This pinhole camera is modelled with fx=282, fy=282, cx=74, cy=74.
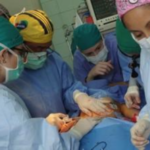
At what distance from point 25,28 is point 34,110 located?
1.41 feet

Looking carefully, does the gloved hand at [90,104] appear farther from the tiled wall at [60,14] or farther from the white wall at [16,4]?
the tiled wall at [60,14]

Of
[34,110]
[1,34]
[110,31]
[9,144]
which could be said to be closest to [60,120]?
[34,110]

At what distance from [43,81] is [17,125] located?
1.79ft

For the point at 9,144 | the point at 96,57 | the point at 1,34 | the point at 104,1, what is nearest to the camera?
the point at 9,144

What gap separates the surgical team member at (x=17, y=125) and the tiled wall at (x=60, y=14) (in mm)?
2571

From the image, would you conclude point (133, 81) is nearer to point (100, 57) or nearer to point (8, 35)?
point (100, 57)

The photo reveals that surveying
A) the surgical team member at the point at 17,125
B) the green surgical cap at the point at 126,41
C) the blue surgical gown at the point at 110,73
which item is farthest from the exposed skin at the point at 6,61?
the blue surgical gown at the point at 110,73

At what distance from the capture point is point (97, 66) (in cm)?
193

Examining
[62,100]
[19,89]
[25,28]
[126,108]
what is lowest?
[126,108]

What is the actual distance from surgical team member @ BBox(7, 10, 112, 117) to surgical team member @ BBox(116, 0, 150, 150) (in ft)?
0.92

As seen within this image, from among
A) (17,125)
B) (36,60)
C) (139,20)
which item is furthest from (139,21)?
(36,60)

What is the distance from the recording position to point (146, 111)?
1245 millimetres

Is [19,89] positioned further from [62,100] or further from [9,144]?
[9,144]

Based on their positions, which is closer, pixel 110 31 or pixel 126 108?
pixel 126 108
